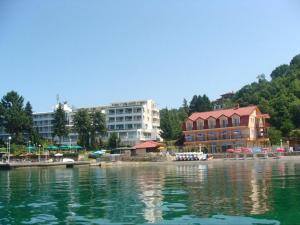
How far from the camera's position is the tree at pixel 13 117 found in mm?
106875

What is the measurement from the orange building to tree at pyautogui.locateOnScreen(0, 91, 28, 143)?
40835 millimetres

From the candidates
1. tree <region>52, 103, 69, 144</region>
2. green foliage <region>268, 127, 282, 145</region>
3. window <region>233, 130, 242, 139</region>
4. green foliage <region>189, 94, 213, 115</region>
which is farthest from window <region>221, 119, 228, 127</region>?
tree <region>52, 103, 69, 144</region>

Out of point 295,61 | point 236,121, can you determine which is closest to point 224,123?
point 236,121

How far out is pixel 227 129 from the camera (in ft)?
291

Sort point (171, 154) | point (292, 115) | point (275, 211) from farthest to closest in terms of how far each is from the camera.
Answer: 1. point (292, 115)
2. point (171, 154)
3. point (275, 211)

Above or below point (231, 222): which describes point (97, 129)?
above

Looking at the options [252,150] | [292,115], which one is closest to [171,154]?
[252,150]

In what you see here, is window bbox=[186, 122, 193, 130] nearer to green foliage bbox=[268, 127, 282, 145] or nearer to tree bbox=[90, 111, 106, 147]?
green foliage bbox=[268, 127, 282, 145]

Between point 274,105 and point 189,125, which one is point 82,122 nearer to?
point 189,125

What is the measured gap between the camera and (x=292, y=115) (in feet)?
308

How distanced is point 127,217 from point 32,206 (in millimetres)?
5967

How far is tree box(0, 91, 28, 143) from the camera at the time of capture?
351 feet

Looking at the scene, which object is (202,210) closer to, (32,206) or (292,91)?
(32,206)

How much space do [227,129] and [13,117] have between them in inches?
2026
